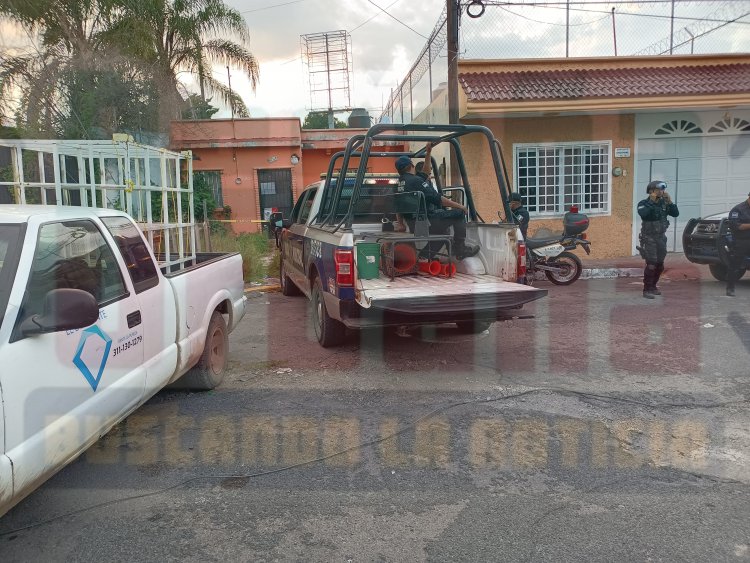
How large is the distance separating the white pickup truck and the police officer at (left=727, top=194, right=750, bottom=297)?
803 centimetres

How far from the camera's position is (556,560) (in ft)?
9.36

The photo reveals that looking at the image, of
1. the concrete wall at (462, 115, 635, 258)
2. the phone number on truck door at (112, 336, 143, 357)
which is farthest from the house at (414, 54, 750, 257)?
the phone number on truck door at (112, 336, 143, 357)

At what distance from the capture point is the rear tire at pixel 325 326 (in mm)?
6422

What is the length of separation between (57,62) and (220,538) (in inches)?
592

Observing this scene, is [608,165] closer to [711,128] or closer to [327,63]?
[711,128]

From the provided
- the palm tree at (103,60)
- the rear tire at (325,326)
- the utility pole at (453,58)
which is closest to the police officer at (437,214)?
the rear tire at (325,326)

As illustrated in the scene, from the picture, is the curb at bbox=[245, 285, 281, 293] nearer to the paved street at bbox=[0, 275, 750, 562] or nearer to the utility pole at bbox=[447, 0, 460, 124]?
the paved street at bbox=[0, 275, 750, 562]

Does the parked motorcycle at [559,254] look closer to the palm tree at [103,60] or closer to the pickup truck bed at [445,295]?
the pickup truck bed at [445,295]

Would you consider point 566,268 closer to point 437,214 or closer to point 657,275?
point 657,275

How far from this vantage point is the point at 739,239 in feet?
30.7

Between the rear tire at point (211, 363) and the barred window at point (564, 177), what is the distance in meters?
9.20

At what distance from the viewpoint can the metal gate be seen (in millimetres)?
20516

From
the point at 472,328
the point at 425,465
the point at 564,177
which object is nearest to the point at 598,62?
the point at 564,177

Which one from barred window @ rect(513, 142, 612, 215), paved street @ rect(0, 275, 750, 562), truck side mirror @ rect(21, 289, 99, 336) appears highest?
barred window @ rect(513, 142, 612, 215)
